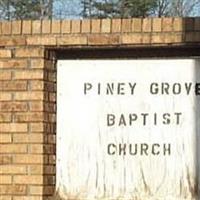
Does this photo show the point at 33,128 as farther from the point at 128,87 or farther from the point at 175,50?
the point at 175,50

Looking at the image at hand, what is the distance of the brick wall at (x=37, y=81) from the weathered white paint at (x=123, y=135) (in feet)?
0.45

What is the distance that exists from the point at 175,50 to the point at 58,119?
1158 millimetres

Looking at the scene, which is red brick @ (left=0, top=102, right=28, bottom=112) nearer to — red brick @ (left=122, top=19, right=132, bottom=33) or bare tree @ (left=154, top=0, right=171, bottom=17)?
red brick @ (left=122, top=19, right=132, bottom=33)

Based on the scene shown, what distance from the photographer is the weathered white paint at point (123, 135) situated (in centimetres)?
693

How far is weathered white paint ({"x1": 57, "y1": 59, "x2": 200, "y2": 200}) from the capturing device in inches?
273

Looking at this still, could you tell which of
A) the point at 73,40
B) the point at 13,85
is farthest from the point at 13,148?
the point at 73,40

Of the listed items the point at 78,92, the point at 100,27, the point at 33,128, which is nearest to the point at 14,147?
the point at 33,128

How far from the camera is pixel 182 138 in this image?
693 cm

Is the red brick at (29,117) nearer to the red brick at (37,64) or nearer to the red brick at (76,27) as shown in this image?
the red brick at (37,64)

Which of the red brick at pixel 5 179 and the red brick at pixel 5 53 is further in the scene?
the red brick at pixel 5 53

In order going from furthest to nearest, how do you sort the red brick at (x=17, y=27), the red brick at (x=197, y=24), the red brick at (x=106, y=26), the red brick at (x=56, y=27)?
the red brick at (x=17, y=27), the red brick at (x=56, y=27), the red brick at (x=106, y=26), the red brick at (x=197, y=24)

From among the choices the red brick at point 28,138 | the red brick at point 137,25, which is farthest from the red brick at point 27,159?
the red brick at point 137,25

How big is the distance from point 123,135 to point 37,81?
861 millimetres

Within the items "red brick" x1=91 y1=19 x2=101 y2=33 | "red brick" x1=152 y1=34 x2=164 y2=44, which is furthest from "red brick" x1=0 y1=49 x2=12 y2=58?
"red brick" x1=152 y1=34 x2=164 y2=44
